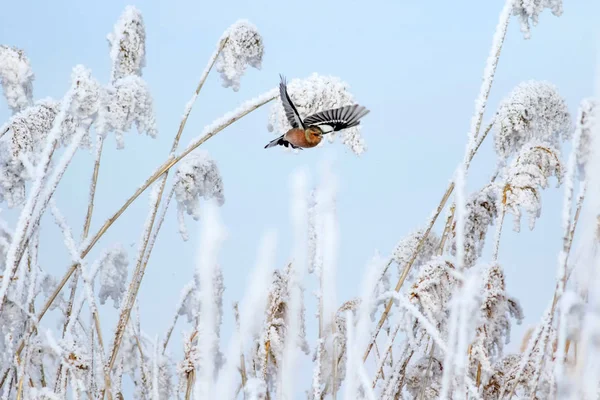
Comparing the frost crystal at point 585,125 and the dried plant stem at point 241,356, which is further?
the dried plant stem at point 241,356

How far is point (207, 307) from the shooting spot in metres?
1.64

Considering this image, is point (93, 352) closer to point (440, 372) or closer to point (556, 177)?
point (440, 372)

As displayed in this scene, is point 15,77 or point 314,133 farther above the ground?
point 15,77

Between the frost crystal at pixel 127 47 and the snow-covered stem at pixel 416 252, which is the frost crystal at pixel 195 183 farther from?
the snow-covered stem at pixel 416 252

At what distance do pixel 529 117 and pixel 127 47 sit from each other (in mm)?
1534

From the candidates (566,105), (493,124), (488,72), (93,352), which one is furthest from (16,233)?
(566,105)

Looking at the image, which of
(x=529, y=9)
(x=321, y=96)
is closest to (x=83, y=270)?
(x=321, y=96)

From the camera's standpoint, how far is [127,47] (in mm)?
2881

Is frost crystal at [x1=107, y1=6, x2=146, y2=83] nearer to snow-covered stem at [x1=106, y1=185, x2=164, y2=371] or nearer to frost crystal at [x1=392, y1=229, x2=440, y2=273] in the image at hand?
snow-covered stem at [x1=106, y1=185, x2=164, y2=371]

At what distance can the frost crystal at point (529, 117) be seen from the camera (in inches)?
109

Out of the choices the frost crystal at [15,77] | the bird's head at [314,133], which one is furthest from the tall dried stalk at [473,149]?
the frost crystal at [15,77]

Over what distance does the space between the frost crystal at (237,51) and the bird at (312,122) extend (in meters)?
0.30

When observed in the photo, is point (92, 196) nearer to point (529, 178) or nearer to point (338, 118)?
point (338, 118)

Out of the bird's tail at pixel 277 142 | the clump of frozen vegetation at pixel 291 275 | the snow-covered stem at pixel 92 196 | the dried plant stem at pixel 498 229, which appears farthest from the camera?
the bird's tail at pixel 277 142
